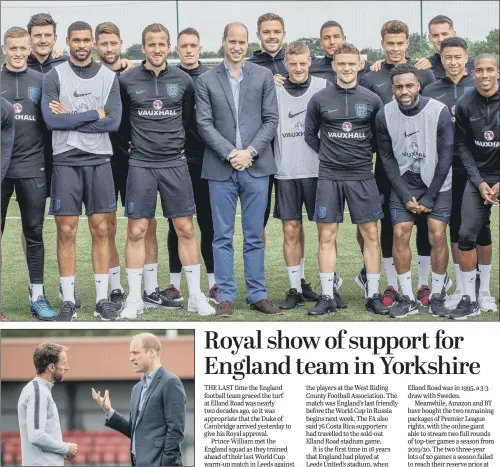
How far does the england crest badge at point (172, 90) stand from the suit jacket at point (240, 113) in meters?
0.14

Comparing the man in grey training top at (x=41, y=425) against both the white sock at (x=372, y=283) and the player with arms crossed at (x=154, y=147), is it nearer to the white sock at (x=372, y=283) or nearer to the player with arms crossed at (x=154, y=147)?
the player with arms crossed at (x=154, y=147)

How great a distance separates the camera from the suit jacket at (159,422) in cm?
647

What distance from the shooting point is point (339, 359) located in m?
6.93

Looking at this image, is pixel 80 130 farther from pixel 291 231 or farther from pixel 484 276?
pixel 484 276

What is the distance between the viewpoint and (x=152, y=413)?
6.50 meters

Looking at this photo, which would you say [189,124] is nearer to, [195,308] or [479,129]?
[195,308]

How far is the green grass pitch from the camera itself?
7.60 m

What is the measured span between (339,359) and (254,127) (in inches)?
65.6

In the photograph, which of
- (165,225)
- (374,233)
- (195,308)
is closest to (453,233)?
(374,233)

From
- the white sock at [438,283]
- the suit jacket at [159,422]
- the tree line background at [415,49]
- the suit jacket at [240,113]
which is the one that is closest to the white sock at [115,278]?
the suit jacket at [240,113]

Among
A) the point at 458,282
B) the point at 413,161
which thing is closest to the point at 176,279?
the point at 413,161

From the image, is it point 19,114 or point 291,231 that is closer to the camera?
point 19,114

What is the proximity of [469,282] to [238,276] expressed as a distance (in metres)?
1.96

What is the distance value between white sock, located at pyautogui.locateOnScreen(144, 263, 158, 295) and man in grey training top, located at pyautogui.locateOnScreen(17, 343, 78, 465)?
4.78 ft
